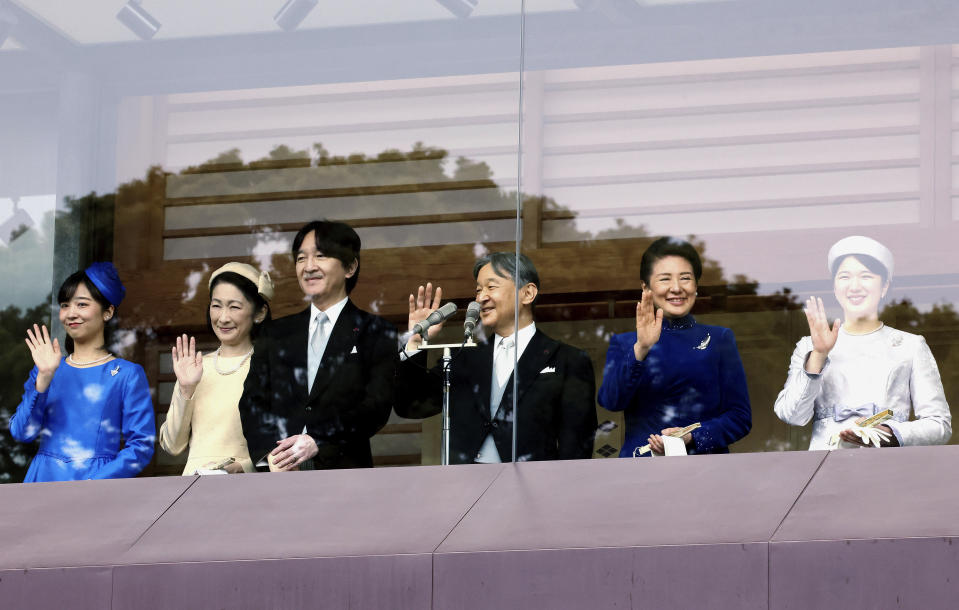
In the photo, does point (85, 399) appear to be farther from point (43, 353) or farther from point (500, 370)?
point (500, 370)

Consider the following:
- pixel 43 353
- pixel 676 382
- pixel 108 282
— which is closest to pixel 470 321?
pixel 676 382

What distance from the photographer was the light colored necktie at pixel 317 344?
6035 millimetres

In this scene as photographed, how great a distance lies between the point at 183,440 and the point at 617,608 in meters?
1.83

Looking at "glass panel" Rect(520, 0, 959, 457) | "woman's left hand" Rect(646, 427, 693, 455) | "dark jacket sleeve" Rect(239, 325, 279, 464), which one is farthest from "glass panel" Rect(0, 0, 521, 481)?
"woman's left hand" Rect(646, 427, 693, 455)

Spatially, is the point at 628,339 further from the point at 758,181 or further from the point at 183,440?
the point at 183,440

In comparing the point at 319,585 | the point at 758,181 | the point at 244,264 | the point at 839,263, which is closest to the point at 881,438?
the point at 839,263

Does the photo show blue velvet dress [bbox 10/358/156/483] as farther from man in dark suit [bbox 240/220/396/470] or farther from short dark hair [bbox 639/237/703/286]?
short dark hair [bbox 639/237/703/286]

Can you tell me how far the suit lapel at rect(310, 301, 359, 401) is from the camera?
600 centimetres

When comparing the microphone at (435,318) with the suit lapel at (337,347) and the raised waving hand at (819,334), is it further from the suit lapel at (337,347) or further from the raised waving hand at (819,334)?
the raised waving hand at (819,334)

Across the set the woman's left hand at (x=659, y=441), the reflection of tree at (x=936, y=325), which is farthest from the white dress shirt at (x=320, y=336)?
the reflection of tree at (x=936, y=325)

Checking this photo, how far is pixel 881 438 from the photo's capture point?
546 centimetres

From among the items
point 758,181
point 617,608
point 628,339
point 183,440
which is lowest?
point 617,608

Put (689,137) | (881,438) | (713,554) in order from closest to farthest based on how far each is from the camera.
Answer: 1. (713,554)
2. (881,438)
3. (689,137)

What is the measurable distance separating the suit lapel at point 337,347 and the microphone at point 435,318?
243 millimetres
